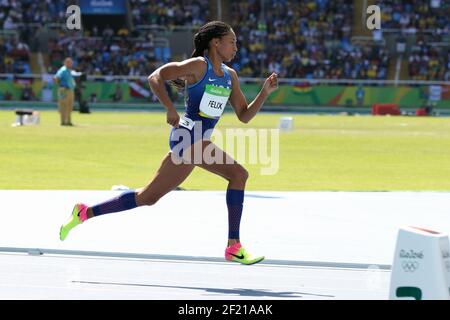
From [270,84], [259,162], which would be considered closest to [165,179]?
[270,84]

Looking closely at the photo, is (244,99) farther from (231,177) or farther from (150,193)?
(150,193)

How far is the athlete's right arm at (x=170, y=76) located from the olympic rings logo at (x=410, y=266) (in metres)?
3.13

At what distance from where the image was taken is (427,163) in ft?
71.9

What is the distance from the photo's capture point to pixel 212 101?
913 cm

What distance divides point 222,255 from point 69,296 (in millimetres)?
2310

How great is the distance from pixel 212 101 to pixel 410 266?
11.2 ft

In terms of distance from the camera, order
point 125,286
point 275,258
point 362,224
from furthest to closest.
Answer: point 362,224 < point 275,258 < point 125,286

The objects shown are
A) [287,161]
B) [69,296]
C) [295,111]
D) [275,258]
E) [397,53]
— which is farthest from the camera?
[397,53]

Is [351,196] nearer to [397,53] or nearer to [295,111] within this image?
[295,111]

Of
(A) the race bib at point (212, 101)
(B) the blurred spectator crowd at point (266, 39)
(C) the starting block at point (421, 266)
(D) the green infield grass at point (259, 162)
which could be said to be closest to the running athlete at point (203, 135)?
(A) the race bib at point (212, 101)

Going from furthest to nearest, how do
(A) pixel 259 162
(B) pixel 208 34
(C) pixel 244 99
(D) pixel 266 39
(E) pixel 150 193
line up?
1. (D) pixel 266 39
2. (A) pixel 259 162
3. (C) pixel 244 99
4. (B) pixel 208 34
5. (E) pixel 150 193

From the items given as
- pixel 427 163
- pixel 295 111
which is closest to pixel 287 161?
pixel 427 163

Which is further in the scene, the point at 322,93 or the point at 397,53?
the point at 397,53

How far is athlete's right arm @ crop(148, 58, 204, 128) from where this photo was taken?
8.83 m
